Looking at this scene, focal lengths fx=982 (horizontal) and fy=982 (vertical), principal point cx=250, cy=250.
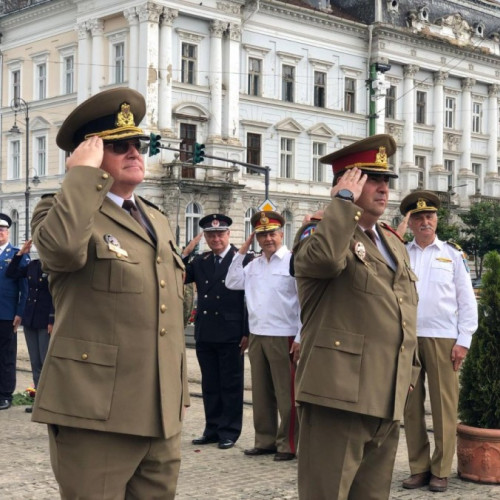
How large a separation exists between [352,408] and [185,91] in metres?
41.1

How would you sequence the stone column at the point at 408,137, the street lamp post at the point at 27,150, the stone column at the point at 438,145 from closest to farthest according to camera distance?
the street lamp post at the point at 27,150
the stone column at the point at 408,137
the stone column at the point at 438,145

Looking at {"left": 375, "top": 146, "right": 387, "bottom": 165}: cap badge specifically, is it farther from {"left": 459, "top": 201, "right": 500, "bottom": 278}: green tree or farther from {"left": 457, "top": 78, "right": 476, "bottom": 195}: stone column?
{"left": 457, "top": 78, "right": 476, "bottom": 195}: stone column

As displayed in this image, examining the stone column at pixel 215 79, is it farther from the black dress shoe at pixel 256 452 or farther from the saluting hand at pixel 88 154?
the saluting hand at pixel 88 154

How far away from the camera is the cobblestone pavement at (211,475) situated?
23.0 ft

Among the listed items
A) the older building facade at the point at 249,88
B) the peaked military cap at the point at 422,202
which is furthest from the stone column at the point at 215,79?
the peaked military cap at the point at 422,202

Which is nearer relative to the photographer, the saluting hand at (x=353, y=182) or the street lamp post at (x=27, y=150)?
the saluting hand at (x=353, y=182)

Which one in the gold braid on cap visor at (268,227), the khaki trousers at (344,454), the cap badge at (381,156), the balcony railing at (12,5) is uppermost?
the balcony railing at (12,5)

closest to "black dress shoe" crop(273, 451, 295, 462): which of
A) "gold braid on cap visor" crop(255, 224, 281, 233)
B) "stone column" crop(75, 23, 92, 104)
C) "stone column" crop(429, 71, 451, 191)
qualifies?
"gold braid on cap visor" crop(255, 224, 281, 233)

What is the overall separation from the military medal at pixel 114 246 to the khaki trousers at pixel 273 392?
4.79m

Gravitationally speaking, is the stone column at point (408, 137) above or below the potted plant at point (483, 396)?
above

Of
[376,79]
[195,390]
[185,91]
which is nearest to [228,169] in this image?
[185,91]

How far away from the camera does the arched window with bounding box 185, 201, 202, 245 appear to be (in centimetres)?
4431

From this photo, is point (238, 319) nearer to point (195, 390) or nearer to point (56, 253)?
point (195, 390)

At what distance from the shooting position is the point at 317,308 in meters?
4.82
